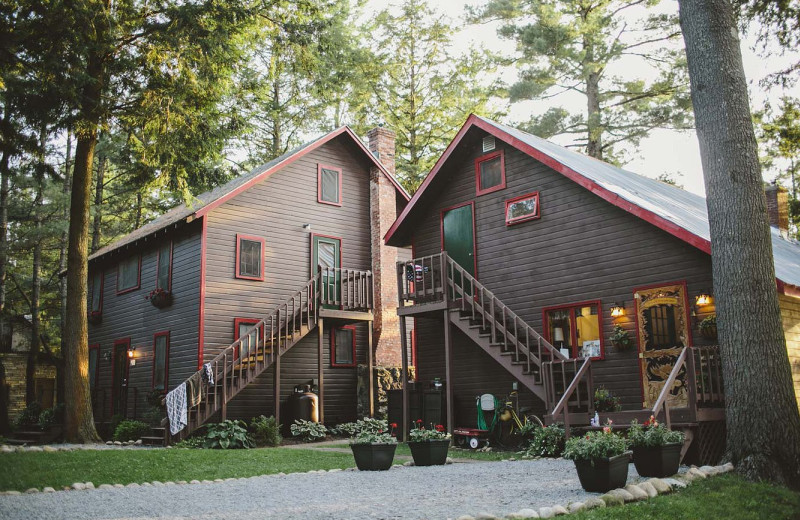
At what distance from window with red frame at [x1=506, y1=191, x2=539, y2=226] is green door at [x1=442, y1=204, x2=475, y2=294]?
1202 mm

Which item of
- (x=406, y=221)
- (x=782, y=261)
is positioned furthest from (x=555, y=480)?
(x=406, y=221)

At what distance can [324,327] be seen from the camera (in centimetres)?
2225

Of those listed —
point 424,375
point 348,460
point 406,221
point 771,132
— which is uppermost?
point 771,132

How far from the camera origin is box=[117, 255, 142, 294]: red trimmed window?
2377 cm

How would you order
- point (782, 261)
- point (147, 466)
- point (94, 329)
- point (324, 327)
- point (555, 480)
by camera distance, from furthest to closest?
point (94, 329) < point (324, 327) < point (782, 261) < point (147, 466) < point (555, 480)

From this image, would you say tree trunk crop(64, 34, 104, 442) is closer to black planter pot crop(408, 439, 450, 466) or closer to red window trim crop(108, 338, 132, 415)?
red window trim crop(108, 338, 132, 415)

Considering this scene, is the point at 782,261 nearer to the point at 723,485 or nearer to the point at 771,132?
the point at 771,132

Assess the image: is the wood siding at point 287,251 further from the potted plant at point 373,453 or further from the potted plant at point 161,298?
the potted plant at point 373,453

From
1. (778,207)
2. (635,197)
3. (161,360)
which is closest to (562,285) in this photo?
(635,197)

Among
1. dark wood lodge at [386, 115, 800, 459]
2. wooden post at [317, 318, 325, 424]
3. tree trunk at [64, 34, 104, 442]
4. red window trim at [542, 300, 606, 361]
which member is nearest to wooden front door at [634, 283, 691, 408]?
dark wood lodge at [386, 115, 800, 459]

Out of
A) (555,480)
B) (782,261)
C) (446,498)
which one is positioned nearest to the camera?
(446,498)

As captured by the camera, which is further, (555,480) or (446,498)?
(555,480)

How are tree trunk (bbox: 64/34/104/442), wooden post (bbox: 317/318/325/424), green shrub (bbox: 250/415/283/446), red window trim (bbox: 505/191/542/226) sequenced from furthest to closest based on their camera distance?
wooden post (bbox: 317/318/325/424), green shrub (bbox: 250/415/283/446), tree trunk (bbox: 64/34/104/442), red window trim (bbox: 505/191/542/226)

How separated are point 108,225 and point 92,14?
877 inches
